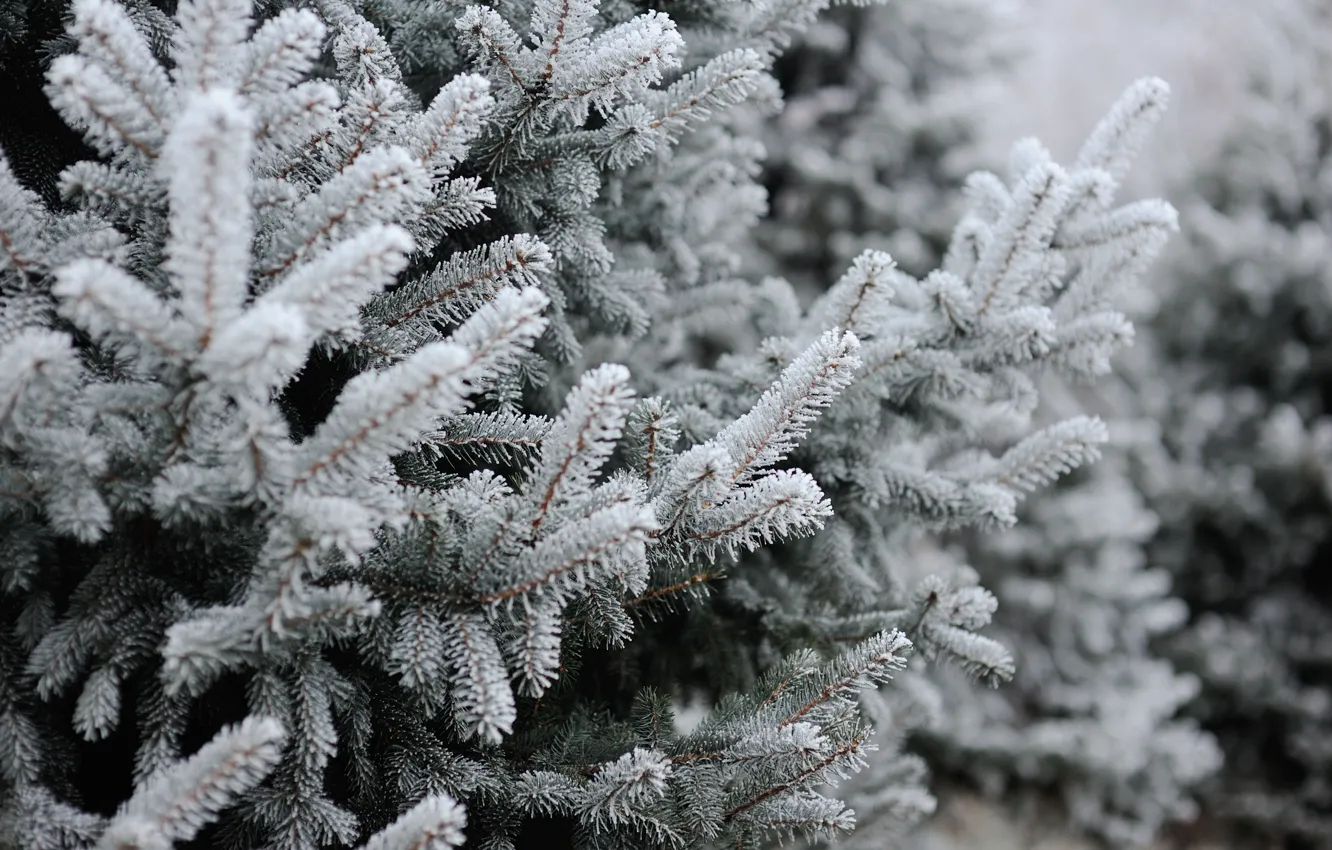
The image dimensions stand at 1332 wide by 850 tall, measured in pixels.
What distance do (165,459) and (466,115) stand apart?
553 millimetres

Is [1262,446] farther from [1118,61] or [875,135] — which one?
[1118,61]

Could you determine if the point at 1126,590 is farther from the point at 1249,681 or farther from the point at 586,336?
the point at 586,336

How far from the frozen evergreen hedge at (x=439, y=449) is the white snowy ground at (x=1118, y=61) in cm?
714

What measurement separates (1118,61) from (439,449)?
9.78 metres

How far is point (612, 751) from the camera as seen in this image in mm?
1316

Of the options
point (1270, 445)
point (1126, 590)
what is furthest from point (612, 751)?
point (1270, 445)

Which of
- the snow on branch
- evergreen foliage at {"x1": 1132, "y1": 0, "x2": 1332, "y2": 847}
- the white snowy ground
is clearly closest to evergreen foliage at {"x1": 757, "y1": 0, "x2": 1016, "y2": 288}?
evergreen foliage at {"x1": 1132, "y1": 0, "x2": 1332, "y2": 847}

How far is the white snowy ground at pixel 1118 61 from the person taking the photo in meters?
8.37

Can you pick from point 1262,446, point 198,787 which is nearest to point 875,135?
point 1262,446

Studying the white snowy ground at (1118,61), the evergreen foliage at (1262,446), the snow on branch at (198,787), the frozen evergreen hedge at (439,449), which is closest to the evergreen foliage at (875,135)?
the evergreen foliage at (1262,446)

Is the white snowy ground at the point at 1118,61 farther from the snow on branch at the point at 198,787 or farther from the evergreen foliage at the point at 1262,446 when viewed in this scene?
the snow on branch at the point at 198,787

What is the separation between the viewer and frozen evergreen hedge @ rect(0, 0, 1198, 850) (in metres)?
0.98

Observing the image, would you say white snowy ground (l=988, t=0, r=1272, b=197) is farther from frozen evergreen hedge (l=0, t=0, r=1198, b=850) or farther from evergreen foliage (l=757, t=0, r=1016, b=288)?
frozen evergreen hedge (l=0, t=0, r=1198, b=850)

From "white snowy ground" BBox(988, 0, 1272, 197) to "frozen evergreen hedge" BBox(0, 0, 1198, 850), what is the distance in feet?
23.4
